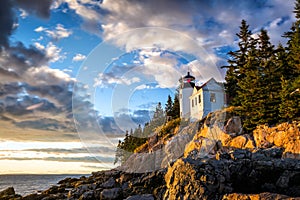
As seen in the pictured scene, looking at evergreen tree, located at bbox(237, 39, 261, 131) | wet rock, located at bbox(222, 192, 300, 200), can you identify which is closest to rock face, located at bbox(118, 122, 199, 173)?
evergreen tree, located at bbox(237, 39, 261, 131)

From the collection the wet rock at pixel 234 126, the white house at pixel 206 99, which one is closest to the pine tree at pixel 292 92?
the wet rock at pixel 234 126

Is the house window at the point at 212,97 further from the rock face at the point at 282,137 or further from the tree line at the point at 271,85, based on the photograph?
the rock face at the point at 282,137

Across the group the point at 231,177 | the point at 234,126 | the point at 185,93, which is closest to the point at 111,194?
the point at 231,177

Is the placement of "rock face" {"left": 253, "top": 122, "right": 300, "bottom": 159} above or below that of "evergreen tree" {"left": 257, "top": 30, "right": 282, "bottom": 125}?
below

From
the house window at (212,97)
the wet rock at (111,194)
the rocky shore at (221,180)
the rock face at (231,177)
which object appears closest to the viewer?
the rocky shore at (221,180)

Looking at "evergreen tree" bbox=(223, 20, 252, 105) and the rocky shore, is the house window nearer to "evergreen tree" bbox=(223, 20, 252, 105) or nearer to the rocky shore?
"evergreen tree" bbox=(223, 20, 252, 105)

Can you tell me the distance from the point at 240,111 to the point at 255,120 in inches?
111

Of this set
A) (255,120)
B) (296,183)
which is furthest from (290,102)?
(296,183)

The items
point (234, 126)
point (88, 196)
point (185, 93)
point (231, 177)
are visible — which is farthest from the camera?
point (185, 93)

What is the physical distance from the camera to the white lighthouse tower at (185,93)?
4850 centimetres

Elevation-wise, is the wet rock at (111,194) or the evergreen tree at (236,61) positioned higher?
the evergreen tree at (236,61)

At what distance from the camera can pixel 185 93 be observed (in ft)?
161

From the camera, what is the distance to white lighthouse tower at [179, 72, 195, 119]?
48500 millimetres

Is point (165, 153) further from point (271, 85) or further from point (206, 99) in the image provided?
point (271, 85)
